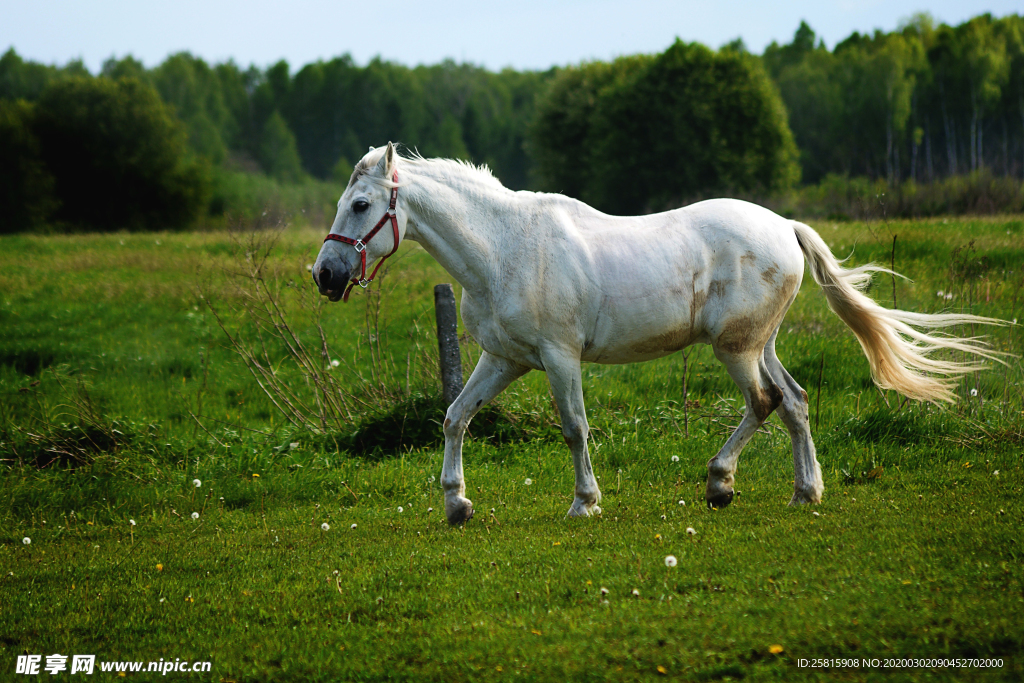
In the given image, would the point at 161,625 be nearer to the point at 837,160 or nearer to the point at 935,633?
the point at 935,633

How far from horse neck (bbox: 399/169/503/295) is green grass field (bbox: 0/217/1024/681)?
1.13 meters

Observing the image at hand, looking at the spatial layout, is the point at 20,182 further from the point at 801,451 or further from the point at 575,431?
the point at 801,451

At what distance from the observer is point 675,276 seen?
5.22m

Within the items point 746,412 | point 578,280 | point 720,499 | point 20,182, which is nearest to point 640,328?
point 578,280

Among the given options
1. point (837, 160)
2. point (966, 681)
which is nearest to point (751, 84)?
point (837, 160)

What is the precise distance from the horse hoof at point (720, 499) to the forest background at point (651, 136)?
59.1ft

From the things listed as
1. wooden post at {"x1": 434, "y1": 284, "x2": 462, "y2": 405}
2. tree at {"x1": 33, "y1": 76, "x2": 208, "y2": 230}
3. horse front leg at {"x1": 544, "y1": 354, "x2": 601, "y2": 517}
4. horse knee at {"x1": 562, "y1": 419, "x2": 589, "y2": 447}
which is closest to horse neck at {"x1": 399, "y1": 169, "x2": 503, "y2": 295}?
horse front leg at {"x1": 544, "y1": 354, "x2": 601, "y2": 517}

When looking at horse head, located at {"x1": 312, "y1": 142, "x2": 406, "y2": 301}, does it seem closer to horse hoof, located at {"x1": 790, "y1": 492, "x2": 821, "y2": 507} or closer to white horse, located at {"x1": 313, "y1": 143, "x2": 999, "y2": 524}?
white horse, located at {"x1": 313, "y1": 143, "x2": 999, "y2": 524}

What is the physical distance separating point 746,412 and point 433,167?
2.86 m

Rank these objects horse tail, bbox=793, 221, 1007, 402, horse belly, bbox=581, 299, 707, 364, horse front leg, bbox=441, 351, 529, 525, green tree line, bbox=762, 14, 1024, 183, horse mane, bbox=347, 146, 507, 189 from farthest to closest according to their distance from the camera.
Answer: green tree line, bbox=762, 14, 1024, 183, horse tail, bbox=793, 221, 1007, 402, horse front leg, bbox=441, 351, 529, 525, horse belly, bbox=581, 299, 707, 364, horse mane, bbox=347, 146, 507, 189

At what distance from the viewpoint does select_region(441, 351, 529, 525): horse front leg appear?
546 centimetres

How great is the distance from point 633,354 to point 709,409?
9.80ft

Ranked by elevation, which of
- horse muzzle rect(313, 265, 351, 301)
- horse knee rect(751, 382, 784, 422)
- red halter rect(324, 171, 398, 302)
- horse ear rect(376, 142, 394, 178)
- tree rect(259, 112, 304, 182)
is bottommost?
horse knee rect(751, 382, 784, 422)

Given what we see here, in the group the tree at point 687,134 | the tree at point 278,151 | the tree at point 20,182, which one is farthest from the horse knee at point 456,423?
the tree at point 278,151
